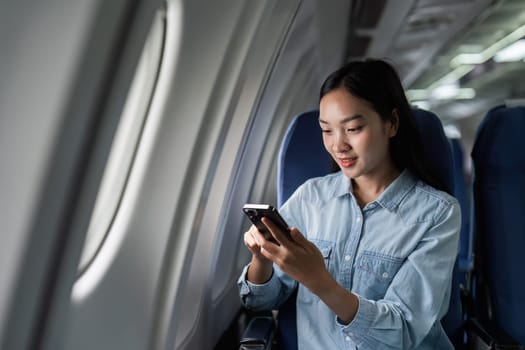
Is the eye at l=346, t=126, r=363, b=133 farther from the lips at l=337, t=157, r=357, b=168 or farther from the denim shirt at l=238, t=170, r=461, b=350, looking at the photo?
the denim shirt at l=238, t=170, r=461, b=350

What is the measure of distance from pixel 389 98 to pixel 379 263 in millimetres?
604

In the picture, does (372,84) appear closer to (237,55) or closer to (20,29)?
(237,55)

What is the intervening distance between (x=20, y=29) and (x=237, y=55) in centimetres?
140

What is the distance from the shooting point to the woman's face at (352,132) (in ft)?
6.63

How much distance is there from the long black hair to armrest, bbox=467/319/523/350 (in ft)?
1.99

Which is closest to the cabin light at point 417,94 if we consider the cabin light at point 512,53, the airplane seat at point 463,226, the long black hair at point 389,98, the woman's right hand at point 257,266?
the cabin light at point 512,53

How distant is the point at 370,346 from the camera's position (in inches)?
77.4

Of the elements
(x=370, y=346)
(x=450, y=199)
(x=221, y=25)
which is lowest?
(x=370, y=346)

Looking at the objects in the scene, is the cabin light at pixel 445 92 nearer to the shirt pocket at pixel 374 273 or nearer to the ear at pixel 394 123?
the ear at pixel 394 123

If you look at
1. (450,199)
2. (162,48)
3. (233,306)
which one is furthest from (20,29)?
(233,306)

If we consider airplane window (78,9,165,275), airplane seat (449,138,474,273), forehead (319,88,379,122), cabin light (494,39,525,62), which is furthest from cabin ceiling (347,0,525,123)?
airplane window (78,9,165,275)

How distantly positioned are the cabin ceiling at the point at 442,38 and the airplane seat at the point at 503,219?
58 centimetres

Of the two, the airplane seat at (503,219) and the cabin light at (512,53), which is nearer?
the airplane seat at (503,219)

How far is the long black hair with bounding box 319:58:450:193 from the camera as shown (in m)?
2.06
